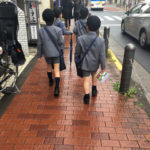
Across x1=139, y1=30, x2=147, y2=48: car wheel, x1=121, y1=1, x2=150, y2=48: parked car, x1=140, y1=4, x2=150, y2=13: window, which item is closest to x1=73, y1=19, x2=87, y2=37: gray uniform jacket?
x1=121, y1=1, x2=150, y2=48: parked car

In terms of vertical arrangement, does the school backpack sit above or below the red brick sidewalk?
above

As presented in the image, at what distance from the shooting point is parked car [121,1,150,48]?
7.13m

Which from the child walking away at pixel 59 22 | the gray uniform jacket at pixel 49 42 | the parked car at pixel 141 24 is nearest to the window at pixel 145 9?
the parked car at pixel 141 24

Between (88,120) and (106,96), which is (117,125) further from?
(106,96)

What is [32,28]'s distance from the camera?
269 inches

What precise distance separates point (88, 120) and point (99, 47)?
1.22 meters

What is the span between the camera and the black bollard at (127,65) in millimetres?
3497

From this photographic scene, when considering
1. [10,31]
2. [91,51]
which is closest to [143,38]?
[91,51]

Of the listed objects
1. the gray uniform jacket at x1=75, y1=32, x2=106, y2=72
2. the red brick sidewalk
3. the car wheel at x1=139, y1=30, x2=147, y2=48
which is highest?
the gray uniform jacket at x1=75, y1=32, x2=106, y2=72

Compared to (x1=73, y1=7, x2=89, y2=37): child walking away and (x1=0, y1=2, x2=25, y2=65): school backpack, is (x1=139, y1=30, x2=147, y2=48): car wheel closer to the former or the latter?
(x1=73, y1=7, x2=89, y2=37): child walking away

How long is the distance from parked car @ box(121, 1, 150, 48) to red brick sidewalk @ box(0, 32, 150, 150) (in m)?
4.04

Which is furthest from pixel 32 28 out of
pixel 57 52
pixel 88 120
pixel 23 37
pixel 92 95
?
pixel 88 120

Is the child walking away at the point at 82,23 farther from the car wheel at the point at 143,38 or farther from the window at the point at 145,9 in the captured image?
the window at the point at 145,9

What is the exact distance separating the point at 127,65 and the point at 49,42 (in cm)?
154
